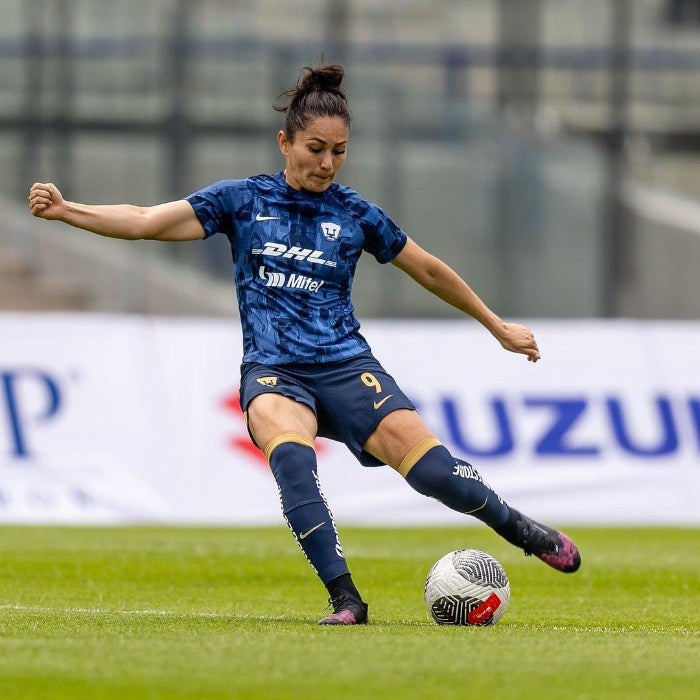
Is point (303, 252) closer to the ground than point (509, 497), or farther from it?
farther from it

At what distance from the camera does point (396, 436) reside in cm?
670

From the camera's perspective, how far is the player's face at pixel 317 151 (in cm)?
659

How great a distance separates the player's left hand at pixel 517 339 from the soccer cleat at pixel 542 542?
68cm

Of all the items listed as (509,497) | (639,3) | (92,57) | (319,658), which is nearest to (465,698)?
(319,658)

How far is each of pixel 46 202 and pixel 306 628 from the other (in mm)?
1851

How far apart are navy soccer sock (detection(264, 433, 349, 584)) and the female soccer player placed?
3 centimetres

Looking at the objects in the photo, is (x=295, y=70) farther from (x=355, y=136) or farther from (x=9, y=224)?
(x=9, y=224)

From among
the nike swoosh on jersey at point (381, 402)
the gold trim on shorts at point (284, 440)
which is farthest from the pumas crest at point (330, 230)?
the gold trim on shorts at point (284, 440)

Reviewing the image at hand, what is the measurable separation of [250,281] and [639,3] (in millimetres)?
16184

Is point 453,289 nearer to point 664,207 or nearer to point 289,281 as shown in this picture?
point 289,281

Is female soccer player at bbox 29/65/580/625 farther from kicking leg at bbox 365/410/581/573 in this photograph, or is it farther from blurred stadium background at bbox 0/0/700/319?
blurred stadium background at bbox 0/0/700/319

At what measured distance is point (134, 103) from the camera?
751 inches

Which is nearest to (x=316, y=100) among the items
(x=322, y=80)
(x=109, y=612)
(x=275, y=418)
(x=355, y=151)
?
(x=322, y=80)

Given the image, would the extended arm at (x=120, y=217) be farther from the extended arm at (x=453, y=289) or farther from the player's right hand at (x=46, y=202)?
the extended arm at (x=453, y=289)
